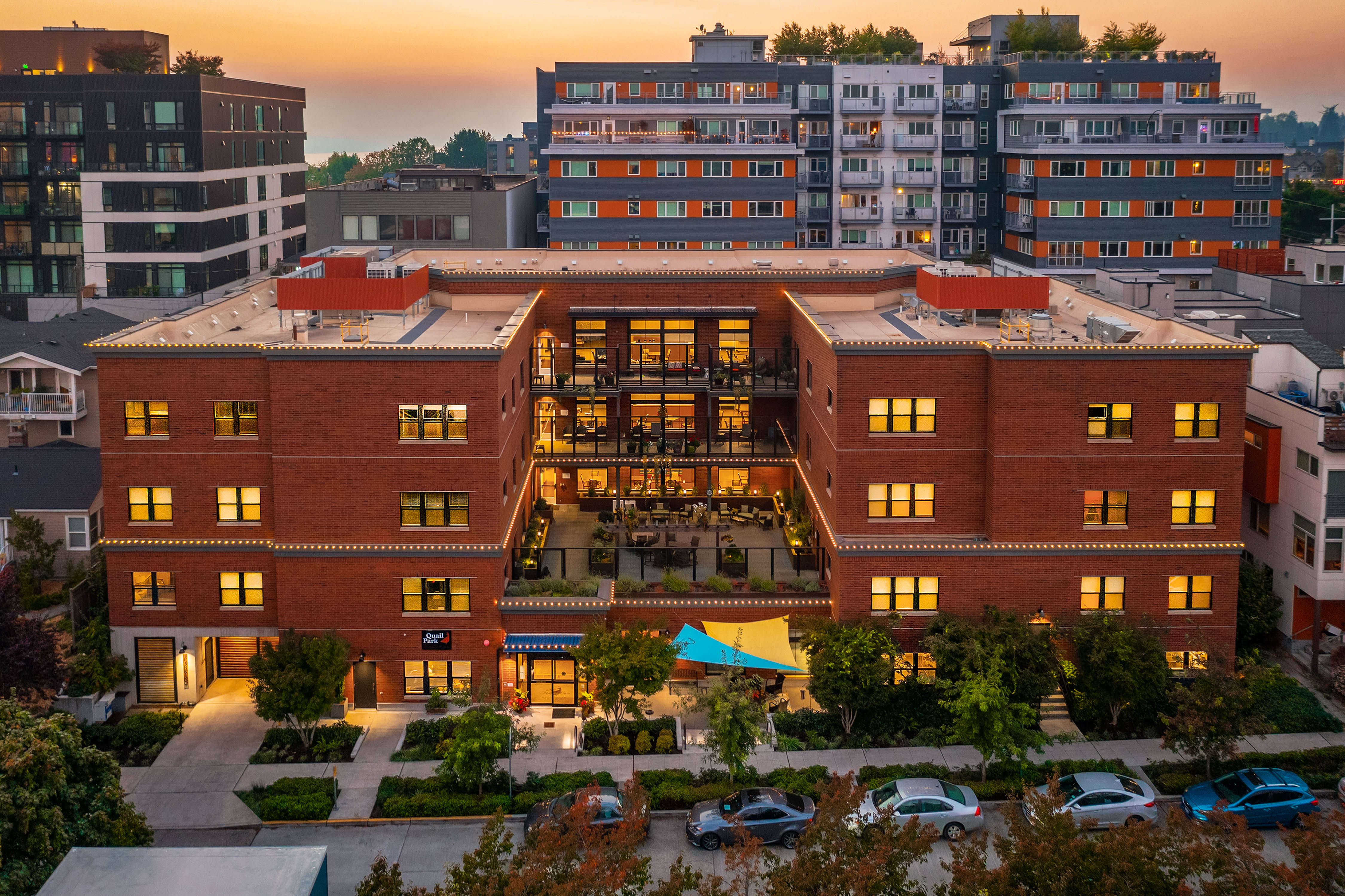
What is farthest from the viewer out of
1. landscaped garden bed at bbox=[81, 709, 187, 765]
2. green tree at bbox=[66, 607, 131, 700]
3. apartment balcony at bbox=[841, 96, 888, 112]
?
apartment balcony at bbox=[841, 96, 888, 112]

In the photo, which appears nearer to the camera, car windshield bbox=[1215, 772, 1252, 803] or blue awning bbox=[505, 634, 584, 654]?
car windshield bbox=[1215, 772, 1252, 803]

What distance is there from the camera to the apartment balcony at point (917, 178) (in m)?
108

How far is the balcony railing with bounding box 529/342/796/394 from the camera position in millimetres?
59438

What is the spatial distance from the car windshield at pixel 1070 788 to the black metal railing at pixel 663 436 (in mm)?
21973

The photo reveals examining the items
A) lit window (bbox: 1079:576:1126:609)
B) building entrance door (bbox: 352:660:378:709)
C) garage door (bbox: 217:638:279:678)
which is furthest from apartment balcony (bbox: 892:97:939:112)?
garage door (bbox: 217:638:279:678)

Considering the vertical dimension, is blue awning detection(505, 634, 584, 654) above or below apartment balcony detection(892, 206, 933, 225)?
below

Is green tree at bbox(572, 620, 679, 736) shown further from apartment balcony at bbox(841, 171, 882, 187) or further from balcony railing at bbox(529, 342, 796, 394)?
apartment balcony at bbox(841, 171, 882, 187)

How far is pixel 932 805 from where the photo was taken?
38406 mm

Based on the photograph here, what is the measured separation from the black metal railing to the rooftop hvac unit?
15170 millimetres

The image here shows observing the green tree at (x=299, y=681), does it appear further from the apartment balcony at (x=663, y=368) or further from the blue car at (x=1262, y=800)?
the blue car at (x=1262, y=800)

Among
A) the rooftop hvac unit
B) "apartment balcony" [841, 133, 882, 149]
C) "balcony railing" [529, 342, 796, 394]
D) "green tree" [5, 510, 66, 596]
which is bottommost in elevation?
"green tree" [5, 510, 66, 596]

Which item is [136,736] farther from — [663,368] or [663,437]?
[663,368]

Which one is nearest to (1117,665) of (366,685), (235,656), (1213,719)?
(1213,719)

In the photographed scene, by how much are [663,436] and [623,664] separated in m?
16.6
